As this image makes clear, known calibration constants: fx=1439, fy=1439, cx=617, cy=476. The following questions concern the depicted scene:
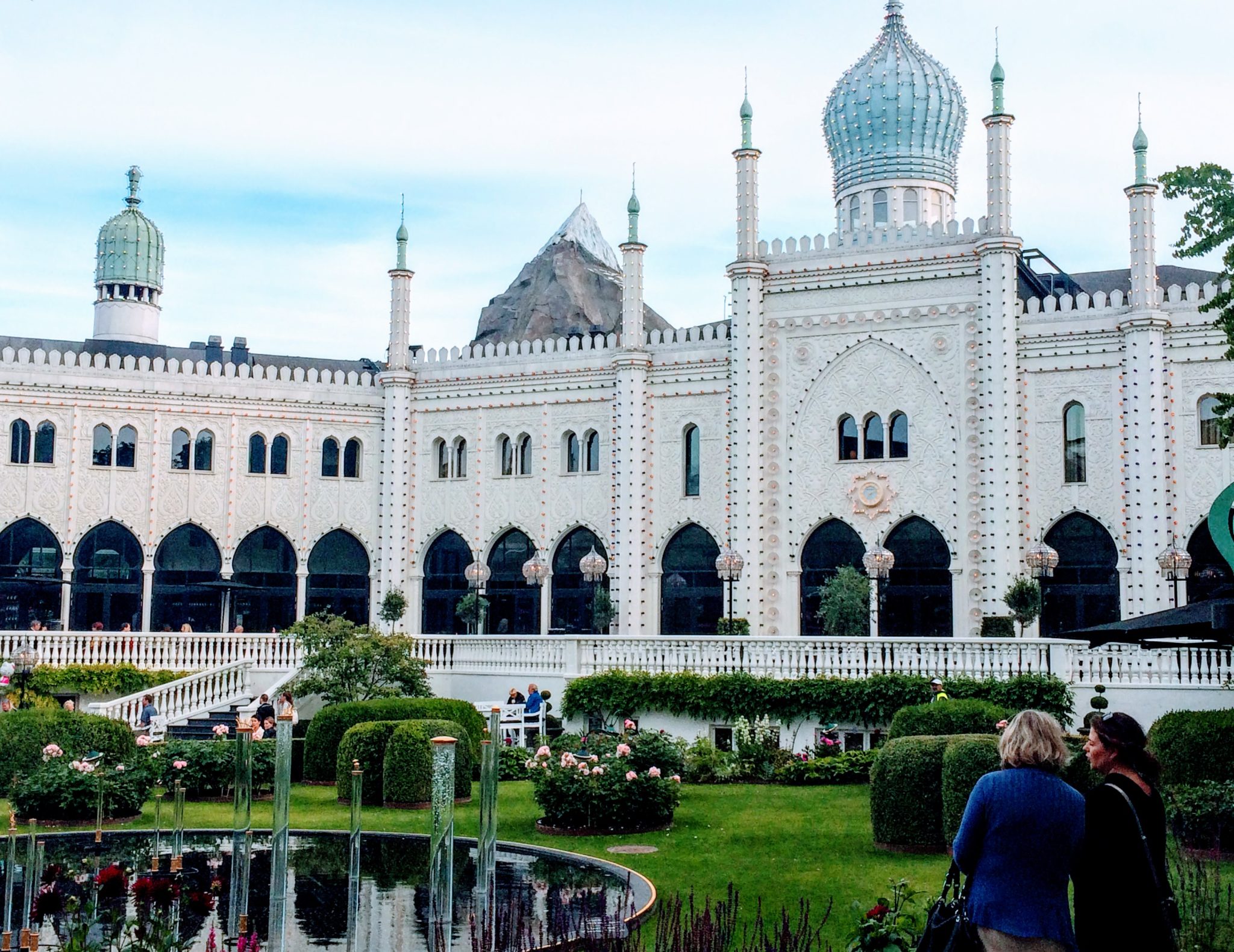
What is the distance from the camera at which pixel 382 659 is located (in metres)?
29.0

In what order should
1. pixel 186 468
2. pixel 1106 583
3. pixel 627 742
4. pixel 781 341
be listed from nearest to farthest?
pixel 627 742 → pixel 1106 583 → pixel 781 341 → pixel 186 468

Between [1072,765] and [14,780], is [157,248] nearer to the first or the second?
[14,780]

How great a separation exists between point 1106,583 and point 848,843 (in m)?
20.3

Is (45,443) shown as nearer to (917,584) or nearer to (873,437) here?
(873,437)

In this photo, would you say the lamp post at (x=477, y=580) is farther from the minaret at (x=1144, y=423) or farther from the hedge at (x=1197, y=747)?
the hedge at (x=1197, y=747)

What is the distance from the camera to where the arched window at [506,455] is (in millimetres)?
41781

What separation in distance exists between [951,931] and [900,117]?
3651 cm

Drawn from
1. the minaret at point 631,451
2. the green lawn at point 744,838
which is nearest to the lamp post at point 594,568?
the minaret at point 631,451

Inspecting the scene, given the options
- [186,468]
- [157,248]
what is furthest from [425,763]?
[157,248]

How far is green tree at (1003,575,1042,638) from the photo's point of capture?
107 feet

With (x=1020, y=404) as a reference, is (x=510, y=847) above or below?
below

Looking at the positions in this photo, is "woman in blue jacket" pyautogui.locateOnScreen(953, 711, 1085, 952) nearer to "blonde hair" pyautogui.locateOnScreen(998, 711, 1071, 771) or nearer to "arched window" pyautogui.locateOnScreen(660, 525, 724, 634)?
"blonde hair" pyautogui.locateOnScreen(998, 711, 1071, 771)

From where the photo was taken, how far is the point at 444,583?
41938 mm

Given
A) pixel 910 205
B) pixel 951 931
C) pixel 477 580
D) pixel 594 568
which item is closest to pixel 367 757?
pixel 951 931
